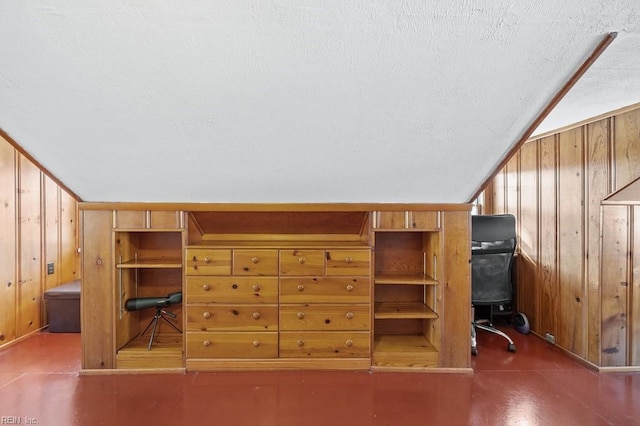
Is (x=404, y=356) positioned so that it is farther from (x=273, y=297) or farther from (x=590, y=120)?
(x=590, y=120)

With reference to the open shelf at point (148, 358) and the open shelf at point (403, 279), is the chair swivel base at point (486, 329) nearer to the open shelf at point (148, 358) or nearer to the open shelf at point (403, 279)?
the open shelf at point (403, 279)

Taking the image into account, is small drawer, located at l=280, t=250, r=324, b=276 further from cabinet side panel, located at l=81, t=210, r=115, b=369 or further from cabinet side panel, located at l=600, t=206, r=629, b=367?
cabinet side panel, located at l=600, t=206, r=629, b=367

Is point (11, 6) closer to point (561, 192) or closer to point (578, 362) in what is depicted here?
point (561, 192)

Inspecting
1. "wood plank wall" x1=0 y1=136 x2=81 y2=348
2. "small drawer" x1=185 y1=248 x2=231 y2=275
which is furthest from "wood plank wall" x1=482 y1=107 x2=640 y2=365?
"wood plank wall" x1=0 y1=136 x2=81 y2=348

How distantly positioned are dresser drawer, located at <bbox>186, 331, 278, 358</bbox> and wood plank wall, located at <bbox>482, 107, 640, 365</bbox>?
2444mm

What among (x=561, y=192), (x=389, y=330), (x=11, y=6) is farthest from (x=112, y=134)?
(x=561, y=192)

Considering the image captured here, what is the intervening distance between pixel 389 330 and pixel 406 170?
56.9 inches

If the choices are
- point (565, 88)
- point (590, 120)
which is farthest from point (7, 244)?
point (590, 120)

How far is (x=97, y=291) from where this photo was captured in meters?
2.55

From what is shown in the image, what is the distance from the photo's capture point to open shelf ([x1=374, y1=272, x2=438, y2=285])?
2592 millimetres

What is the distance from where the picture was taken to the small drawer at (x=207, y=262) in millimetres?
2547

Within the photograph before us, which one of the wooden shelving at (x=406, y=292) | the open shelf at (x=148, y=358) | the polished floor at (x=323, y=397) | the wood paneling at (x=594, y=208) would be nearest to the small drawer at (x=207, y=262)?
the open shelf at (x=148, y=358)

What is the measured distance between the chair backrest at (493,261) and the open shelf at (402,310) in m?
0.67

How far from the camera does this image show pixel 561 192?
3.03m
